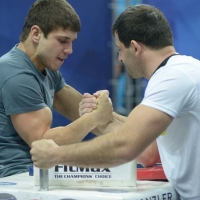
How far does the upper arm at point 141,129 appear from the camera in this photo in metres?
1.93

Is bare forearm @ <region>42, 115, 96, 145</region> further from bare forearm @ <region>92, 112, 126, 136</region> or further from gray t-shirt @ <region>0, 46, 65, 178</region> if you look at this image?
bare forearm @ <region>92, 112, 126, 136</region>

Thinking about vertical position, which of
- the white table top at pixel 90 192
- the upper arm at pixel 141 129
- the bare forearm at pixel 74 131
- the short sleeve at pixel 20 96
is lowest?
the white table top at pixel 90 192

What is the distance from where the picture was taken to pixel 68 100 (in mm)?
3105

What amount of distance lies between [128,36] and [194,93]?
0.36 m

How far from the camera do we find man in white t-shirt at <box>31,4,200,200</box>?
1953 mm

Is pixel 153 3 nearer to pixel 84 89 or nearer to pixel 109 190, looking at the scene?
pixel 84 89

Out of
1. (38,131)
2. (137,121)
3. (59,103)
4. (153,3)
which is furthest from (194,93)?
(153,3)

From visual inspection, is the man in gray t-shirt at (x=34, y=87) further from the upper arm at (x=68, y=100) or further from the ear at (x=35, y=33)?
the upper arm at (x=68, y=100)

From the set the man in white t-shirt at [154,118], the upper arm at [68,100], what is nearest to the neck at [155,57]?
the man in white t-shirt at [154,118]

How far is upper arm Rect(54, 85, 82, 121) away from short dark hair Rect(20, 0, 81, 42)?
406 millimetres

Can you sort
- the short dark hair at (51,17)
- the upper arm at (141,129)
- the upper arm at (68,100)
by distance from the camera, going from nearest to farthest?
the upper arm at (141,129), the short dark hair at (51,17), the upper arm at (68,100)

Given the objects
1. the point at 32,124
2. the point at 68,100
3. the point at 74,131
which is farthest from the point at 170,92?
the point at 68,100

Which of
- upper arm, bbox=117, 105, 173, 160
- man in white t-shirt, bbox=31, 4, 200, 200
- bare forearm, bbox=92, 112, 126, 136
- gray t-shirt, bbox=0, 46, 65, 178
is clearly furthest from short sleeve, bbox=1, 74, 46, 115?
upper arm, bbox=117, 105, 173, 160

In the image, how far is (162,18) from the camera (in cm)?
230
